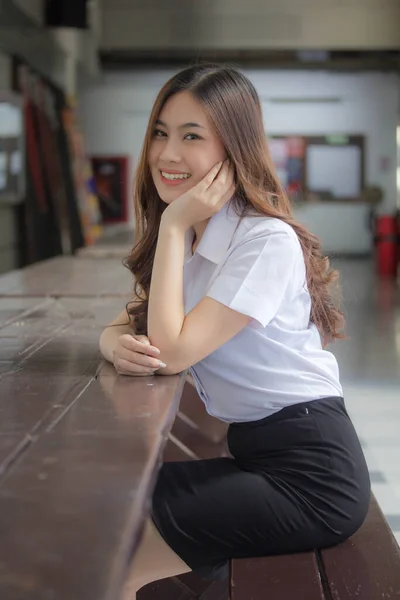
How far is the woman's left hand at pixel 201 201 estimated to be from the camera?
4.81 feet

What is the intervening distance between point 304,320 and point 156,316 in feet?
0.98

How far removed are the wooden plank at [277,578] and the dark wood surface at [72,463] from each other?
0.30 meters

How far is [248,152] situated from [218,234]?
17cm

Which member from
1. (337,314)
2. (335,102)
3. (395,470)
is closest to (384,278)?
(335,102)

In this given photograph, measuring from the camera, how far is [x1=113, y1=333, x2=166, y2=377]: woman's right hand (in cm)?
143

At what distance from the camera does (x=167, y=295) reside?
4.62 feet

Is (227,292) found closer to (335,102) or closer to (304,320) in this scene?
(304,320)

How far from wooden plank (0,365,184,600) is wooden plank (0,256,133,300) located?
1.86 meters

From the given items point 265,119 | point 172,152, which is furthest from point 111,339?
point 265,119

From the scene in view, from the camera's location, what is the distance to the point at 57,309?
2.58 m

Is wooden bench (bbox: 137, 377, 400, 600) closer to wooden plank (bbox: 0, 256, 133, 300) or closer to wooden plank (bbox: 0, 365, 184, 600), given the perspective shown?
wooden plank (bbox: 0, 365, 184, 600)

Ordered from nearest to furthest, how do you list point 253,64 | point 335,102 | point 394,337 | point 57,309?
A: point 57,309 < point 394,337 < point 253,64 < point 335,102

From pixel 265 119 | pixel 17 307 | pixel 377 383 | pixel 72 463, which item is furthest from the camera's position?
pixel 265 119

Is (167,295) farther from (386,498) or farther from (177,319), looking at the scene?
(386,498)
